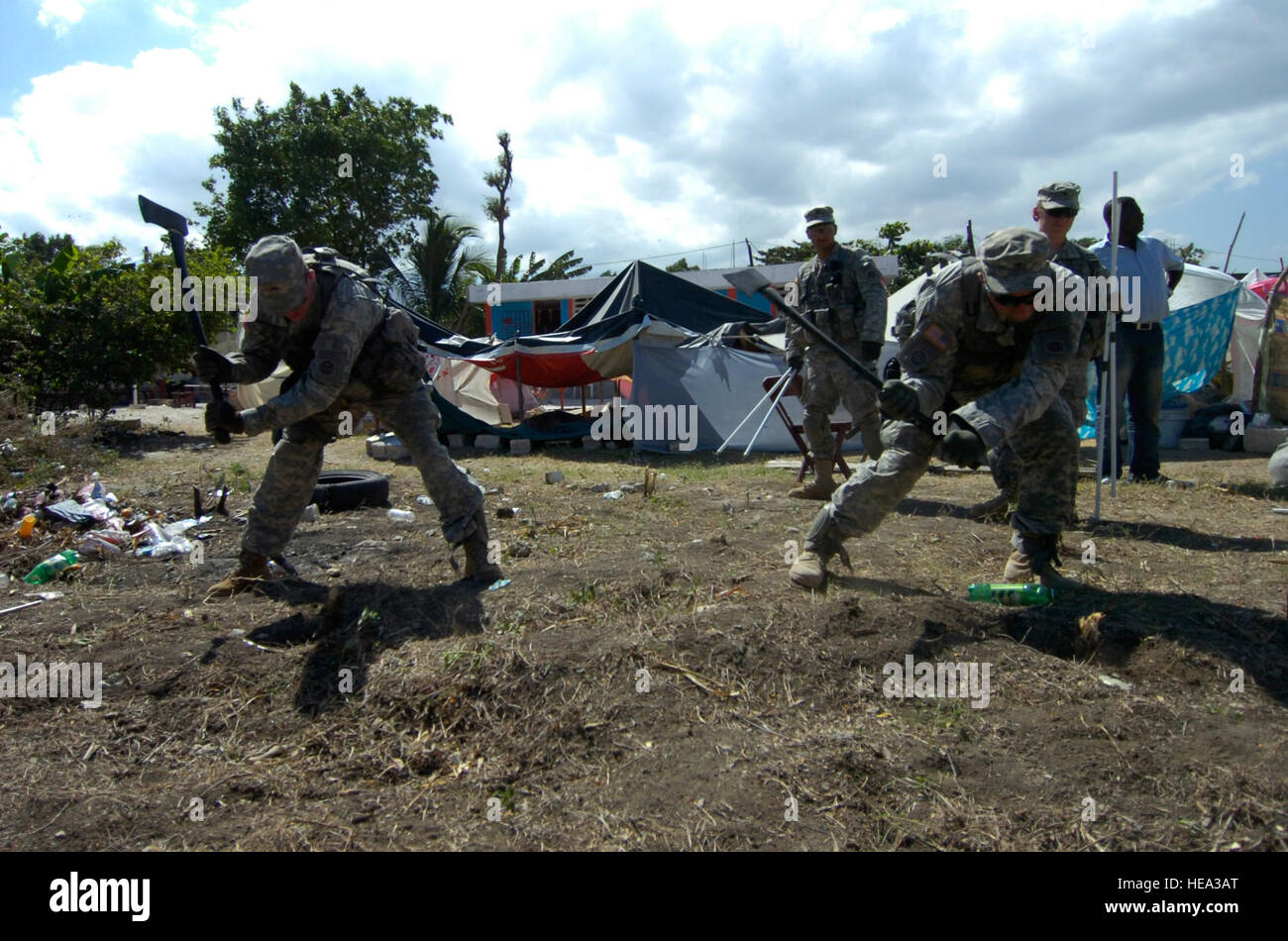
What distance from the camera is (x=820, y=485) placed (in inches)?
219

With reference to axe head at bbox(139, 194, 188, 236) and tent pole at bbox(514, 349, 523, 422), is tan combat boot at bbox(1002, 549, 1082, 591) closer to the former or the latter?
axe head at bbox(139, 194, 188, 236)

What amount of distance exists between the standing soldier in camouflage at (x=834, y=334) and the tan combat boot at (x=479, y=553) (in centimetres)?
270

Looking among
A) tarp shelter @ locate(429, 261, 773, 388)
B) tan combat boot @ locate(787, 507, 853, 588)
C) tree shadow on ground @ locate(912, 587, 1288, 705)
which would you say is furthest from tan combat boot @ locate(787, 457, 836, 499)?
tarp shelter @ locate(429, 261, 773, 388)

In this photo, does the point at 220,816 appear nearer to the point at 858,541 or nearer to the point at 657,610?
the point at 657,610

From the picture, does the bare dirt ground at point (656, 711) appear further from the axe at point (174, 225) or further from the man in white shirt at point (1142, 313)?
the man in white shirt at point (1142, 313)

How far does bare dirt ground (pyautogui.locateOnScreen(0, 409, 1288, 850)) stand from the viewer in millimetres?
1887

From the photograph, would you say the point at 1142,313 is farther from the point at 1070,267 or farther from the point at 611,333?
the point at 611,333

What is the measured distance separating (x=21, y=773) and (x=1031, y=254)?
3.43m

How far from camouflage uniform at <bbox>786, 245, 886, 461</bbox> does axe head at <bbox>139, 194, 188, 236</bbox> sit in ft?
12.2

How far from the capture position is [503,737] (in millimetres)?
2248

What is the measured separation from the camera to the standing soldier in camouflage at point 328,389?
3.21 metres

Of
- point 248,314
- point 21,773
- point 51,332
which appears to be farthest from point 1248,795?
point 51,332

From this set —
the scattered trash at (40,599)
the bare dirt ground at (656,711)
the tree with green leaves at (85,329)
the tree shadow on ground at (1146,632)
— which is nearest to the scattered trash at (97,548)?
the bare dirt ground at (656,711)

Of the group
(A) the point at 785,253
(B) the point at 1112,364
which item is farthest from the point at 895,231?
(B) the point at 1112,364
